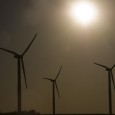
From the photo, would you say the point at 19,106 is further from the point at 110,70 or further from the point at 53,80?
the point at 53,80

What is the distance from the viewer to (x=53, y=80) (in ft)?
545

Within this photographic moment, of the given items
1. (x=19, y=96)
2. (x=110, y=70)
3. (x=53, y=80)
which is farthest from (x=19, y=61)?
(x=53, y=80)

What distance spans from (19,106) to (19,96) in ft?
7.28

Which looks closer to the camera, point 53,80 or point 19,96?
point 19,96

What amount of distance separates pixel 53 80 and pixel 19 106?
218 feet

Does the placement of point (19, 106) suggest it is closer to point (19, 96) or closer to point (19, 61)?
point (19, 96)

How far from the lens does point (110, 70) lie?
136 m

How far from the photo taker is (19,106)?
10006 cm

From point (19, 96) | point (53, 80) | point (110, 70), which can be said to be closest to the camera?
point (19, 96)

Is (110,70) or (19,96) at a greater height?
(110,70)

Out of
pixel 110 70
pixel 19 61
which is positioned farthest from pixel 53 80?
pixel 19 61

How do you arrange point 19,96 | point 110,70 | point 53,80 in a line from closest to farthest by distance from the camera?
point 19,96, point 110,70, point 53,80

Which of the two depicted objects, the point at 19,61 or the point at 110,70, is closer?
the point at 19,61

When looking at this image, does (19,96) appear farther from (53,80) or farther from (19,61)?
(53,80)
